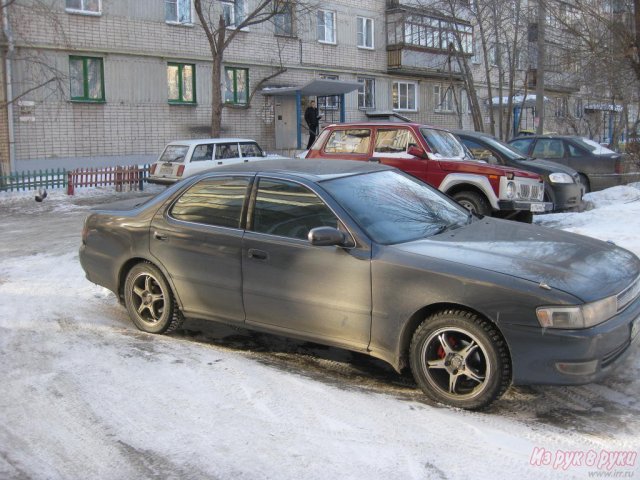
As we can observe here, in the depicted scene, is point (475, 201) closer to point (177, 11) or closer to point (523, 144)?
point (523, 144)

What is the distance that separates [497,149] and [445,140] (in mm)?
1596

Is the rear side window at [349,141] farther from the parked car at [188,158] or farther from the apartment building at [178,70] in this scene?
the apartment building at [178,70]

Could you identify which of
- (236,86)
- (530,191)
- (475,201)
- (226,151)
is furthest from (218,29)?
(530,191)

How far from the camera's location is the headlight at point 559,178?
11.4 meters

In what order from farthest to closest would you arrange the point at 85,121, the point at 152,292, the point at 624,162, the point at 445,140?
the point at 85,121
the point at 624,162
the point at 445,140
the point at 152,292

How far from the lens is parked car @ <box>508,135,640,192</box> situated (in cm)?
1408

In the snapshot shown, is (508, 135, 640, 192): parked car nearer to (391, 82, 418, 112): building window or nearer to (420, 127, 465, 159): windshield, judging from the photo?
(420, 127, 465, 159): windshield

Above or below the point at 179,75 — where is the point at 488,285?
below

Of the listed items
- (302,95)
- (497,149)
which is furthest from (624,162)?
(302,95)

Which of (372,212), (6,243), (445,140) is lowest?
(6,243)

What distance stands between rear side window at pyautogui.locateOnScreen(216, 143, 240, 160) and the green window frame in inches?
284

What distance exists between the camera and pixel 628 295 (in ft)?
13.8

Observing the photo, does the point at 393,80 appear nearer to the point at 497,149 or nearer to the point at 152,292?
the point at 497,149

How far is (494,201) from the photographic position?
9867mm
